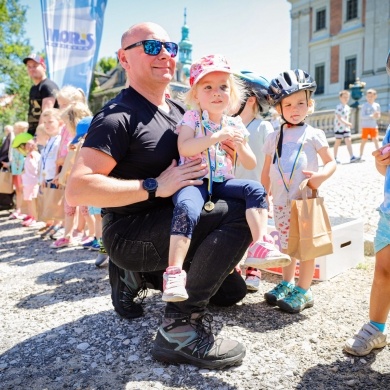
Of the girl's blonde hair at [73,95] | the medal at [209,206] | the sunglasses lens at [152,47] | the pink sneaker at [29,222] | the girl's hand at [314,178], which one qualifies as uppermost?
the girl's blonde hair at [73,95]

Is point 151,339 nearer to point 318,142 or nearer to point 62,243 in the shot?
point 318,142

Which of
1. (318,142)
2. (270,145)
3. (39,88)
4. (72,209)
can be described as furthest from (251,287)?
(39,88)

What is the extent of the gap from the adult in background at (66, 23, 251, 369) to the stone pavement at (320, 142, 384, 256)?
2.75 metres

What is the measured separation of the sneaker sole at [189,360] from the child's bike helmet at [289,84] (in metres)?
1.79

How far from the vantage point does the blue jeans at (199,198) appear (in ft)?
7.22

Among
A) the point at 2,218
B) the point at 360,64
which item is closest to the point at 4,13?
the point at 2,218

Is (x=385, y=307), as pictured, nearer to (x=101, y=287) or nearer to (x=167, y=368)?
(x=167, y=368)

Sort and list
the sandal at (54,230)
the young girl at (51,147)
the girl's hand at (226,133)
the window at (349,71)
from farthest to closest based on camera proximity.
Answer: the window at (349,71) < the sandal at (54,230) < the young girl at (51,147) < the girl's hand at (226,133)

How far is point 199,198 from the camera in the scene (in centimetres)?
236

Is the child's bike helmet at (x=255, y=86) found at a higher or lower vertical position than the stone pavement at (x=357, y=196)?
higher

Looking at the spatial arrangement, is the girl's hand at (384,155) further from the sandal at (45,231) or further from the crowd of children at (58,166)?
the sandal at (45,231)

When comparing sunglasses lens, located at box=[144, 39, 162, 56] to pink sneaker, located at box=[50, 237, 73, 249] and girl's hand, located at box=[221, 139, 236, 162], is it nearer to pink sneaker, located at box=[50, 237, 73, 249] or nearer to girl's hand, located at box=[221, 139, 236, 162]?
girl's hand, located at box=[221, 139, 236, 162]

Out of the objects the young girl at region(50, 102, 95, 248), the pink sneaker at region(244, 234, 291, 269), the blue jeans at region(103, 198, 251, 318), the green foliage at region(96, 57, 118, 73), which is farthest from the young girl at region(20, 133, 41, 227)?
the green foliage at region(96, 57, 118, 73)

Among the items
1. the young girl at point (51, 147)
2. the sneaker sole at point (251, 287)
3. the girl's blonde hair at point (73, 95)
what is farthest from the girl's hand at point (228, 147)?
the young girl at point (51, 147)
